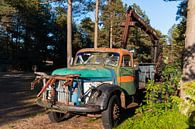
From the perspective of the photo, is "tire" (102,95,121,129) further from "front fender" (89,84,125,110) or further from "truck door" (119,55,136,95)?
"truck door" (119,55,136,95)

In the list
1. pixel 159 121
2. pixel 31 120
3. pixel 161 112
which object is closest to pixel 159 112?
pixel 161 112

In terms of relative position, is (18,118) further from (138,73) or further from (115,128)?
(138,73)

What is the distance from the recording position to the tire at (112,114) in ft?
29.6

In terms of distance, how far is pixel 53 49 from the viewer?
49.7 m

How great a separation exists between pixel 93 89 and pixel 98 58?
2059 millimetres

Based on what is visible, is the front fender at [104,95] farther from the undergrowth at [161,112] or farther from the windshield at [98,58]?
the windshield at [98,58]

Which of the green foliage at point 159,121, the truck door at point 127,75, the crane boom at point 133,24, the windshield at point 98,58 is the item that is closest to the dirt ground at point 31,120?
the green foliage at point 159,121

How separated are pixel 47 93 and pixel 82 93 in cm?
108

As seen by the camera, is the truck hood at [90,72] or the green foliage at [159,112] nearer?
the green foliage at [159,112]

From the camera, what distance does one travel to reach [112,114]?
9234 mm

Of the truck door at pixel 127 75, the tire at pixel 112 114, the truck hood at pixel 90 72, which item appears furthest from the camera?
the truck door at pixel 127 75

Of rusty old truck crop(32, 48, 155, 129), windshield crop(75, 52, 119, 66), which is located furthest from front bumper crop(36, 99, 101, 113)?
windshield crop(75, 52, 119, 66)

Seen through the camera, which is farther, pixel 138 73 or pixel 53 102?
pixel 138 73

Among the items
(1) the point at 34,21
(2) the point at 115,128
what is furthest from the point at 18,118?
(1) the point at 34,21
